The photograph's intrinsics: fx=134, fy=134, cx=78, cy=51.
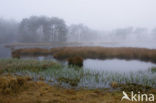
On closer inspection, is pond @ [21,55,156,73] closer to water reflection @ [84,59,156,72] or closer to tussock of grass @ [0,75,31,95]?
water reflection @ [84,59,156,72]

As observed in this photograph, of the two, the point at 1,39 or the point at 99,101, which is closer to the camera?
the point at 99,101

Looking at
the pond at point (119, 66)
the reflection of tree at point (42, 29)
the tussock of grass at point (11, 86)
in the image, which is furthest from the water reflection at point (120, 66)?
the reflection of tree at point (42, 29)

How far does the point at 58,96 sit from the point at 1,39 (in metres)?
95.7

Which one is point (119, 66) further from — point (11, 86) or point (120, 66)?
point (11, 86)

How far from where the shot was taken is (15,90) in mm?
6703

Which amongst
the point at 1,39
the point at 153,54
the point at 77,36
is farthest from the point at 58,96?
the point at 77,36

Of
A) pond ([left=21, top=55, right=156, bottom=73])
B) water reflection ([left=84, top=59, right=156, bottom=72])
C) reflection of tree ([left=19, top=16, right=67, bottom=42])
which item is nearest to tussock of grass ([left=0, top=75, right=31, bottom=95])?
pond ([left=21, top=55, right=156, bottom=73])

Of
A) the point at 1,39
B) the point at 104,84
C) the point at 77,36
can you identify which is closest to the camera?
the point at 104,84

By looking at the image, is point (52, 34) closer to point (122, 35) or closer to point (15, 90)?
point (122, 35)

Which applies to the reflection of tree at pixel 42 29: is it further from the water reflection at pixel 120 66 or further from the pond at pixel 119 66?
the water reflection at pixel 120 66

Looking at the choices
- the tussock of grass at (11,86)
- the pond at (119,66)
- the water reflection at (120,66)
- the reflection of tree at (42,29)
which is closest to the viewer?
the tussock of grass at (11,86)

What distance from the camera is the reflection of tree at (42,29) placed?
78.2 m

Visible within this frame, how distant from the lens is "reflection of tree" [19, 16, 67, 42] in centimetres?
7825

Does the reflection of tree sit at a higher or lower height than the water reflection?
higher
